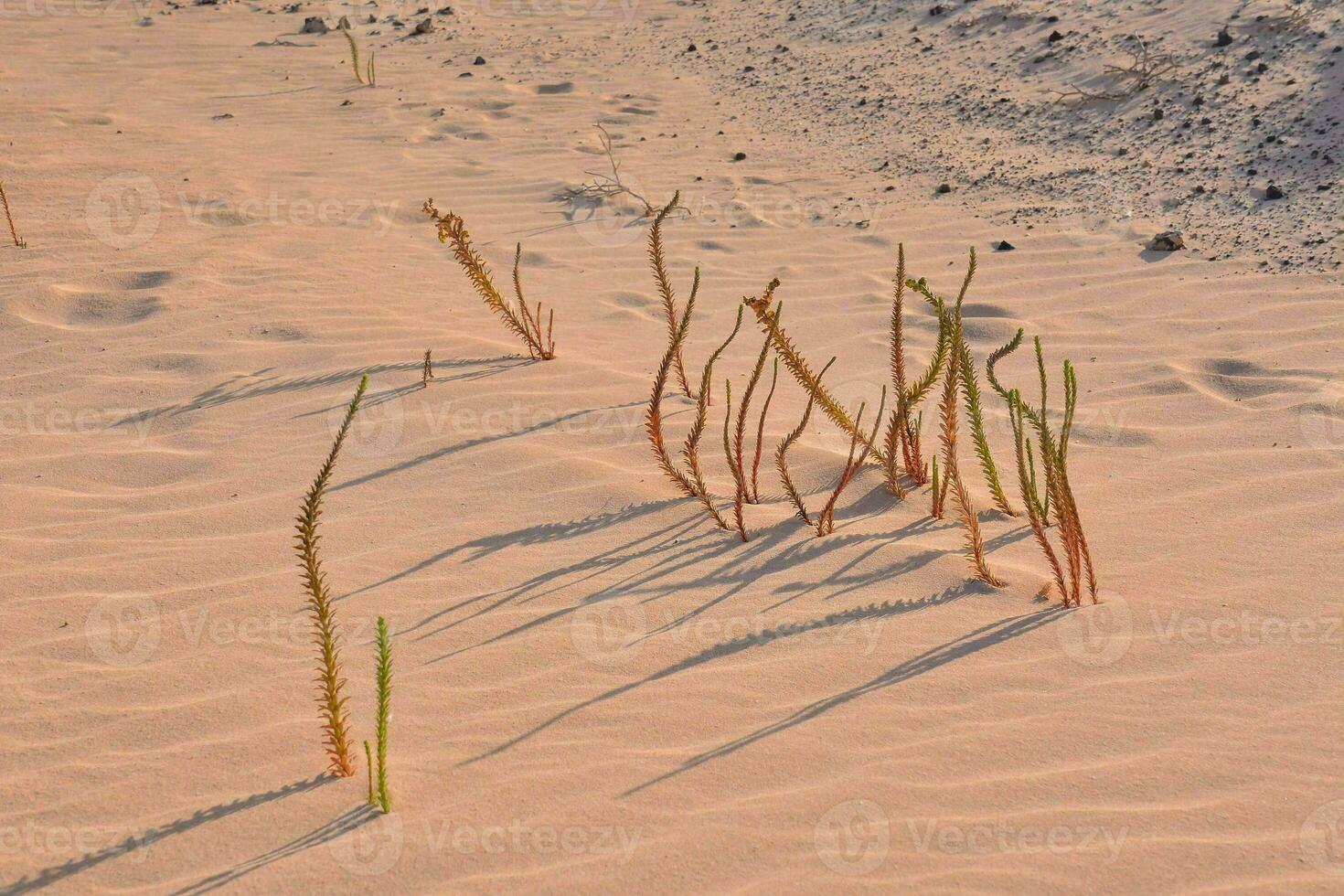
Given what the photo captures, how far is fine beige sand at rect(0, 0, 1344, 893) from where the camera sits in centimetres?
222

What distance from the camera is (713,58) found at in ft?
31.4

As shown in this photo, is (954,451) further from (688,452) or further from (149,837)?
(149,837)

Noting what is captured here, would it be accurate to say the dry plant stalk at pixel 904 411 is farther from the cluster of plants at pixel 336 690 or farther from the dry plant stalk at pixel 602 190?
the dry plant stalk at pixel 602 190

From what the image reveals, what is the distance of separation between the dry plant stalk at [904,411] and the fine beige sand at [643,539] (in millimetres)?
126

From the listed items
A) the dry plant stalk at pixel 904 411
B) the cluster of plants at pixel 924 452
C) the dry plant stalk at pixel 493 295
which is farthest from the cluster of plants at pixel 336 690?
the dry plant stalk at pixel 493 295

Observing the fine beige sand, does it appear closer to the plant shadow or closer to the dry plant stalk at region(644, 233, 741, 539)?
the plant shadow

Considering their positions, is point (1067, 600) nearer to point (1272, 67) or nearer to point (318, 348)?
point (318, 348)

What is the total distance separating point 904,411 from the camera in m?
3.37

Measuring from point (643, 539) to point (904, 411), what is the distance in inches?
32.8

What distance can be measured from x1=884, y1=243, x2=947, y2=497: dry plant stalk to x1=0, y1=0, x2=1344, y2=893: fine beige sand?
0.13 meters

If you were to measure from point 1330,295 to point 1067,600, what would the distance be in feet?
9.80

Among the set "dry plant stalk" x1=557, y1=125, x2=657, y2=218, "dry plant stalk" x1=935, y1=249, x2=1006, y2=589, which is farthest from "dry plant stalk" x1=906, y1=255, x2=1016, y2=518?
"dry plant stalk" x1=557, y1=125, x2=657, y2=218

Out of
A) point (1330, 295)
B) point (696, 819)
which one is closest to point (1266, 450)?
point (1330, 295)

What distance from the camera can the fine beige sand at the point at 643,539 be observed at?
222cm
